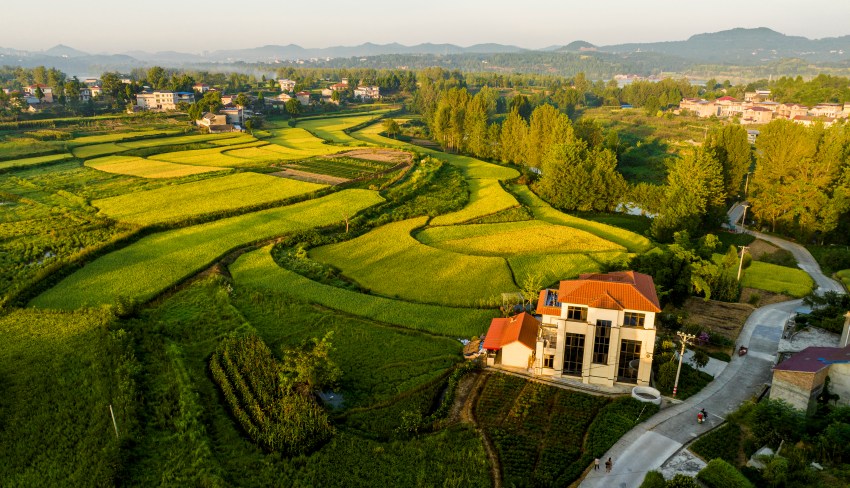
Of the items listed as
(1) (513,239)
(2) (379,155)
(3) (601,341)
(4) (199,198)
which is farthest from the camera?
(2) (379,155)

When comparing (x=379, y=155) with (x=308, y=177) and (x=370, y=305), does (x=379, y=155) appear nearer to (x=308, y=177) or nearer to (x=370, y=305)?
(x=308, y=177)

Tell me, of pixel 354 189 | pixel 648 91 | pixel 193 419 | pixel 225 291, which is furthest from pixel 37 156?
pixel 648 91

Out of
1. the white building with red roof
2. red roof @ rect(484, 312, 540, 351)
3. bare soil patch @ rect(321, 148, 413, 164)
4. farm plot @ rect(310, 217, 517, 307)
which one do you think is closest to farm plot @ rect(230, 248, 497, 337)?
farm plot @ rect(310, 217, 517, 307)

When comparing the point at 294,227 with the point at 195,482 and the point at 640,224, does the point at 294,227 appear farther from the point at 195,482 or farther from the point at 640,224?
the point at 640,224

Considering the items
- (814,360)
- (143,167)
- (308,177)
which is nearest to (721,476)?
(814,360)

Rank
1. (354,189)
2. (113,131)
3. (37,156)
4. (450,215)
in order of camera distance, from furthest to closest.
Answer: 1. (113,131)
2. (37,156)
3. (354,189)
4. (450,215)

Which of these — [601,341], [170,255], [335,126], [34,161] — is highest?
[34,161]

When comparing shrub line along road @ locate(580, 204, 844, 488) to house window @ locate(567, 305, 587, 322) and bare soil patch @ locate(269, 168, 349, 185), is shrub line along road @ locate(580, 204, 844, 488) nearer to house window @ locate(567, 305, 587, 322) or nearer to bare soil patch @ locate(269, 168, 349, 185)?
house window @ locate(567, 305, 587, 322)

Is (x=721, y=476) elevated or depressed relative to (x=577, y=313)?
depressed
